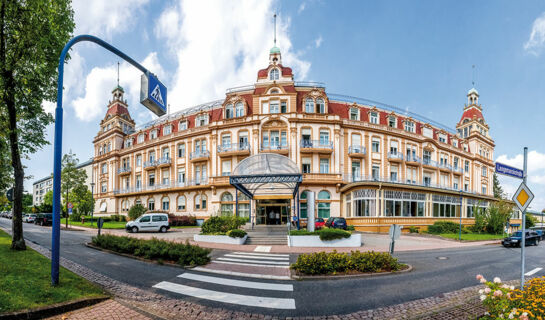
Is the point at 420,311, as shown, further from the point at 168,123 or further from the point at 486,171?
the point at 486,171

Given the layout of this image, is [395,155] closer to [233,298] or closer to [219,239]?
[219,239]

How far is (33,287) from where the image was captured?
571 centimetres

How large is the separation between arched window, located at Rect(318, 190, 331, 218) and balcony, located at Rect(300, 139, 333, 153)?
16.2ft

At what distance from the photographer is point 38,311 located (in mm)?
4645

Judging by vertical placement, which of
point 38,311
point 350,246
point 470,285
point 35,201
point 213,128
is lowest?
point 35,201

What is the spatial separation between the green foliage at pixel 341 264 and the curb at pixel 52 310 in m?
5.77

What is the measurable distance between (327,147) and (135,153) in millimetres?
30253

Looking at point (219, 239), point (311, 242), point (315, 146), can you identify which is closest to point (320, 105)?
point (315, 146)

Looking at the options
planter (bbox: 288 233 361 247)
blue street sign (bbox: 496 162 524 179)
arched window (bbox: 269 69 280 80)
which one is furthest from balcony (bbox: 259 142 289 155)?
blue street sign (bbox: 496 162 524 179)

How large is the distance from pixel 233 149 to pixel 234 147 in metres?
0.28

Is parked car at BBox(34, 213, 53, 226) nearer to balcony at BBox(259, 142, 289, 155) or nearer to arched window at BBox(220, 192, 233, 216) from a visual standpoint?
arched window at BBox(220, 192, 233, 216)

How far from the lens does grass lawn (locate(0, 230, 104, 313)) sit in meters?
4.88

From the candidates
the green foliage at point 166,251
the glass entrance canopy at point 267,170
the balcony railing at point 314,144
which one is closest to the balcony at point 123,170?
the glass entrance canopy at point 267,170

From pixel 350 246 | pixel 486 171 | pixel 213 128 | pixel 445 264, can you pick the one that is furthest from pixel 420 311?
pixel 486 171
